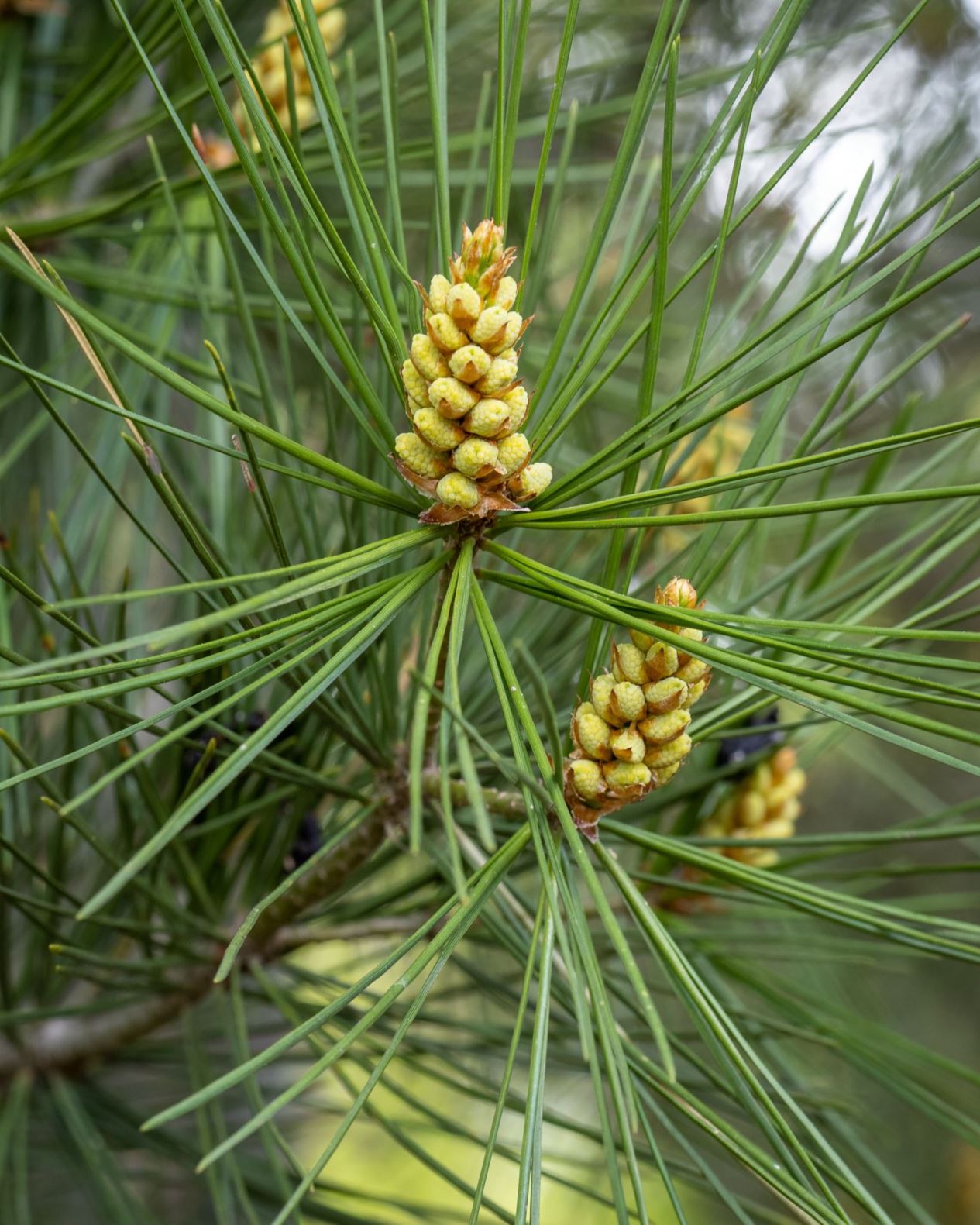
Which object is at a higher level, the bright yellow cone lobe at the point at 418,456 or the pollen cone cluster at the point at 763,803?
the bright yellow cone lobe at the point at 418,456

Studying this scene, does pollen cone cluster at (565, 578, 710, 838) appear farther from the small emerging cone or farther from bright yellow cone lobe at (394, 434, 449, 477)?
the small emerging cone

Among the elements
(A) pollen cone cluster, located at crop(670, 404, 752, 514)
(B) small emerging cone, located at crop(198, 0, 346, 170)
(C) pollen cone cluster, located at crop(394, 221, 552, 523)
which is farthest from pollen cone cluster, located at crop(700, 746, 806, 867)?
(B) small emerging cone, located at crop(198, 0, 346, 170)

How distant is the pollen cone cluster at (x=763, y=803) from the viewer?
556 millimetres

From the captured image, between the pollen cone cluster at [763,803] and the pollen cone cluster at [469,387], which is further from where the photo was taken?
the pollen cone cluster at [763,803]

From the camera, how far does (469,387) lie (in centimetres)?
31

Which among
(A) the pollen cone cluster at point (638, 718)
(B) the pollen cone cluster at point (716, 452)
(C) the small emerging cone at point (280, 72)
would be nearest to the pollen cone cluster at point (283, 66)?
(C) the small emerging cone at point (280, 72)

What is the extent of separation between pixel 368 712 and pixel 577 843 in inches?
6.1

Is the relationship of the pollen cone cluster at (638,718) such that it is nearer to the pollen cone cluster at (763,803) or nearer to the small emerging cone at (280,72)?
the pollen cone cluster at (763,803)

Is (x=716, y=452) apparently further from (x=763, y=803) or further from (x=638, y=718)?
(x=638, y=718)

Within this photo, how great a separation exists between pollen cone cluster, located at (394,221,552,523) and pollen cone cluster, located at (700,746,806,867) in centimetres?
29

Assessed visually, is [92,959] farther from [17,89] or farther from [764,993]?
[17,89]

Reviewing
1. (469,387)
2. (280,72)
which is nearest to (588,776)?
(469,387)

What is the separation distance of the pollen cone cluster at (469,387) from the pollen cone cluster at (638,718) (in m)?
0.06

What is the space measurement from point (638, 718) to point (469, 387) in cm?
12
